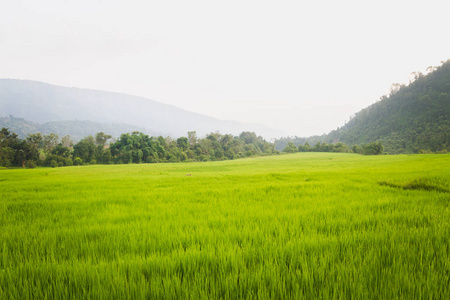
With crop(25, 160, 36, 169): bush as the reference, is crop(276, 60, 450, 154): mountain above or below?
above

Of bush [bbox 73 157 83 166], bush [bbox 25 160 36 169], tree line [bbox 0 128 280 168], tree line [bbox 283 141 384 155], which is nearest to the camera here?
bush [bbox 25 160 36 169]

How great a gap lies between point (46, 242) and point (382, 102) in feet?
611

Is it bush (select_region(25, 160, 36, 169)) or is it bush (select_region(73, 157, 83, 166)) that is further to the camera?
bush (select_region(73, 157, 83, 166))

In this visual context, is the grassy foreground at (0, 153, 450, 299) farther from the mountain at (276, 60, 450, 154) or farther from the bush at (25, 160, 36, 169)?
the mountain at (276, 60, 450, 154)

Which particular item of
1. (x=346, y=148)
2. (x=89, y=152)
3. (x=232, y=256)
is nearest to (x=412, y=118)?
(x=346, y=148)

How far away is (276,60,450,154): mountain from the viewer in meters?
88.0

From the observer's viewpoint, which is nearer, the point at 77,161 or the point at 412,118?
the point at 77,161

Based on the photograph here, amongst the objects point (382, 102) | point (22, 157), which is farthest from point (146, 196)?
point (382, 102)

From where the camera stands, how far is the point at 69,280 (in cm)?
152

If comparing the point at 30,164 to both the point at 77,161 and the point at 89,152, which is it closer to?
the point at 77,161

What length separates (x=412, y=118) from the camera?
106m

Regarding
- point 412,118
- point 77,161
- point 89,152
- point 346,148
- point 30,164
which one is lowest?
point 30,164

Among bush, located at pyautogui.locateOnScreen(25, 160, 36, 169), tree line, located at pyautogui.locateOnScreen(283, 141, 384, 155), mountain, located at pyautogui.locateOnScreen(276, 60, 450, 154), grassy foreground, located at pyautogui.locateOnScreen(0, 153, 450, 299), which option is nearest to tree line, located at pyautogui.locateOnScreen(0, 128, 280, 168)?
bush, located at pyautogui.locateOnScreen(25, 160, 36, 169)

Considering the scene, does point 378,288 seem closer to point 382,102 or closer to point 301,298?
point 301,298
